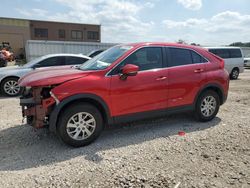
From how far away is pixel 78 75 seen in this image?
411 cm

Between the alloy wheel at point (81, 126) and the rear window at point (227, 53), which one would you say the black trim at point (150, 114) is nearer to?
the alloy wheel at point (81, 126)

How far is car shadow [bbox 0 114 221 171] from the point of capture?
377cm

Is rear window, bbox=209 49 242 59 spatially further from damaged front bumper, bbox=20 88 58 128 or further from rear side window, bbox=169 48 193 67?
damaged front bumper, bbox=20 88 58 128

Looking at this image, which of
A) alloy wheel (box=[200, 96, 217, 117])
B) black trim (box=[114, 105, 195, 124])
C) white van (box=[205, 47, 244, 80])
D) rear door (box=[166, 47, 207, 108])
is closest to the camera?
black trim (box=[114, 105, 195, 124])

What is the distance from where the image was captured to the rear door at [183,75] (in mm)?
4918

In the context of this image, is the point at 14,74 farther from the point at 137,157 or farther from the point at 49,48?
the point at 49,48

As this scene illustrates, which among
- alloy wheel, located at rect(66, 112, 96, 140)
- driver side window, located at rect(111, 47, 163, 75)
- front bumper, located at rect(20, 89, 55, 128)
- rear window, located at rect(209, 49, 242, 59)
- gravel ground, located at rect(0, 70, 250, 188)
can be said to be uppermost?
rear window, located at rect(209, 49, 242, 59)

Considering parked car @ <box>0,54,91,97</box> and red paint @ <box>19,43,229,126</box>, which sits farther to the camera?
parked car @ <box>0,54,91,97</box>

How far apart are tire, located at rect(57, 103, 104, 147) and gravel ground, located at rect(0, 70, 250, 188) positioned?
16cm

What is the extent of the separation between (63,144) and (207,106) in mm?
3240

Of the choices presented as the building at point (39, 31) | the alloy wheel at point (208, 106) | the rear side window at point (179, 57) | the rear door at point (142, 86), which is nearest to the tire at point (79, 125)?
the rear door at point (142, 86)

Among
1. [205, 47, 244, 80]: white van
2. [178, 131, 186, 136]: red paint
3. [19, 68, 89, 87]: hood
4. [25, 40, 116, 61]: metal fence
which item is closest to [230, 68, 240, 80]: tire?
[205, 47, 244, 80]: white van

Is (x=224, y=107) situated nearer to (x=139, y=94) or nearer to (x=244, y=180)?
(x=139, y=94)

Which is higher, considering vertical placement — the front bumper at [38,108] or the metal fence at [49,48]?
the metal fence at [49,48]
